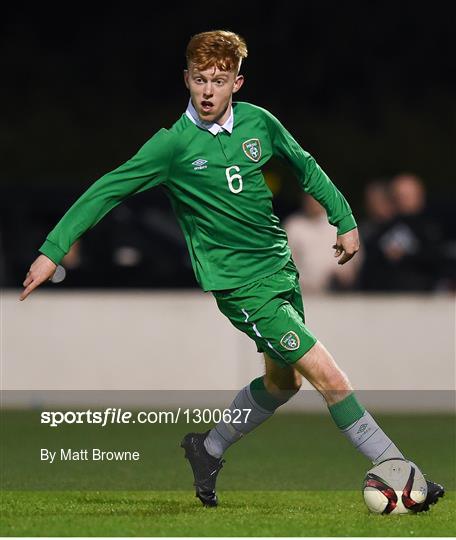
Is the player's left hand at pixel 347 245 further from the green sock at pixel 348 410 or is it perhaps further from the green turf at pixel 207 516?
the green turf at pixel 207 516

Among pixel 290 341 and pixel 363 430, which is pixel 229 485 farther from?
pixel 290 341

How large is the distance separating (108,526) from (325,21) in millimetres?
22819

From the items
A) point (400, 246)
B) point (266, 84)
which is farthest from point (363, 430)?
point (266, 84)

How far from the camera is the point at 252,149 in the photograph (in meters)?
8.45

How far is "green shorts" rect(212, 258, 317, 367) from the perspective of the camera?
8.28m

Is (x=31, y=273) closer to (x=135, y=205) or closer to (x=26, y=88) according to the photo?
(x=135, y=205)

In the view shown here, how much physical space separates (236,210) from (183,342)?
6235mm

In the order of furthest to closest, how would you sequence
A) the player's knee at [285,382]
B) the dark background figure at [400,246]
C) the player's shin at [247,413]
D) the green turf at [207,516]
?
1. the dark background figure at [400,246]
2. the player's shin at [247,413]
3. the player's knee at [285,382]
4. the green turf at [207,516]

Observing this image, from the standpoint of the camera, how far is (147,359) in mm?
14406

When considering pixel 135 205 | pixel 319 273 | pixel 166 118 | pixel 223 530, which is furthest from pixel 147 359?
pixel 166 118

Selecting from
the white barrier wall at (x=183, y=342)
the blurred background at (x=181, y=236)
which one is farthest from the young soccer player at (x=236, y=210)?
the white barrier wall at (x=183, y=342)

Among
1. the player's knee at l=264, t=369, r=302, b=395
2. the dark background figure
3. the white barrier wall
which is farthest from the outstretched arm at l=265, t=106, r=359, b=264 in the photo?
the dark background figure

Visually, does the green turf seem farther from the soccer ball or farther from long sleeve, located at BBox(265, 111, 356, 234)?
long sleeve, located at BBox(265, 111, 356, 234)

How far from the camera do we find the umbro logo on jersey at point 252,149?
8.43m
